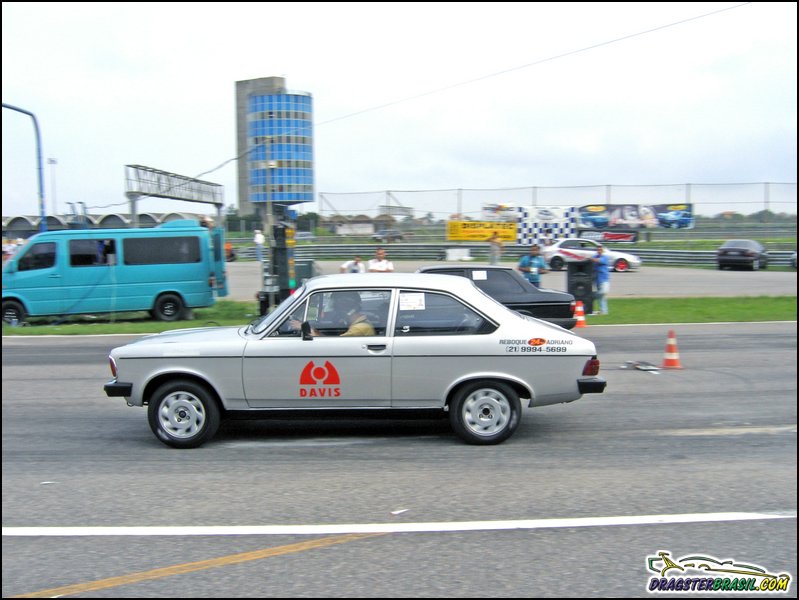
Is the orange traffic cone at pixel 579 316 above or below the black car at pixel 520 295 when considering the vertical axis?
below

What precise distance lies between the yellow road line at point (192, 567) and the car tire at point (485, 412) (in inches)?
82.2

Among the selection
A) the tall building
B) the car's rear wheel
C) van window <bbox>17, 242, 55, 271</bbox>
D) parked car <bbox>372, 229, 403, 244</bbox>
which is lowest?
the car's rear wheel

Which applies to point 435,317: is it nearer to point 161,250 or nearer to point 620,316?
point 620,316

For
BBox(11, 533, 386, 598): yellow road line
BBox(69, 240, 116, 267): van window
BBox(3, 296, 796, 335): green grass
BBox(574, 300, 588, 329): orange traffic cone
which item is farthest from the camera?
BBox(69, 240, 116, 267): van window

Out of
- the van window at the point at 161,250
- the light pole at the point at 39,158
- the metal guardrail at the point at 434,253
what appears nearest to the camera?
the van window at the point at 161,250

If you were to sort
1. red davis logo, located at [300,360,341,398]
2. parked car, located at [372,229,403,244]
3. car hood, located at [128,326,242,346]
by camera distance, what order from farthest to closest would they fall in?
parked car, located at [372,229,403,244]
car hood, located at [128,326,242,346]
red davis logo, located at [300,360,341,398]

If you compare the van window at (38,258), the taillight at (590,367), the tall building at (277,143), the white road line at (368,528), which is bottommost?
the white road line at (368,528)

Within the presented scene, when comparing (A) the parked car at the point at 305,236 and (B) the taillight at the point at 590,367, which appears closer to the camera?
(B) the taillight at the point at 590,367

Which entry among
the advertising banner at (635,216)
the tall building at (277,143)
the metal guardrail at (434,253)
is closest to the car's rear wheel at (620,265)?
the advertising banner at (635,216)

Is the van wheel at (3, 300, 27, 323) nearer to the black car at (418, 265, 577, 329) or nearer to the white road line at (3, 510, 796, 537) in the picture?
the black car at (418, 265, 577, 329)

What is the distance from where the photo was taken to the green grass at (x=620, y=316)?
1614cm

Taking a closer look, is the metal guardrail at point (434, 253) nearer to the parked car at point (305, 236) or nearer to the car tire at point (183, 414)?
the parked car at point (305, 236)

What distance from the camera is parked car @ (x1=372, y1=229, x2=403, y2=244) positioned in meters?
34.3

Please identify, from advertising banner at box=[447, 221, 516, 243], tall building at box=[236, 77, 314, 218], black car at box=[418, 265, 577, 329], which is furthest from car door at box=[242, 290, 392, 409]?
tall building at box=[236, 77, 314, 218]
